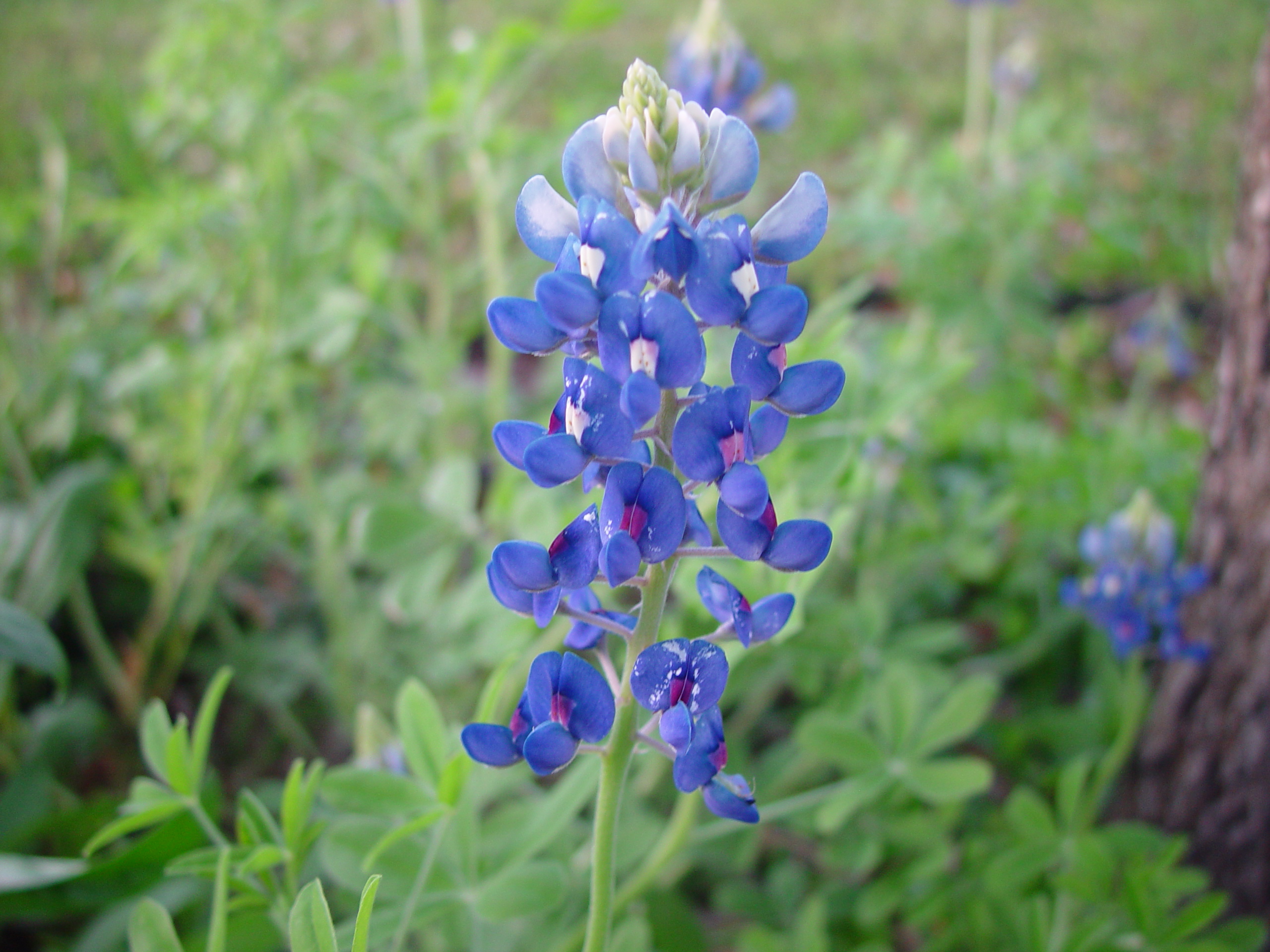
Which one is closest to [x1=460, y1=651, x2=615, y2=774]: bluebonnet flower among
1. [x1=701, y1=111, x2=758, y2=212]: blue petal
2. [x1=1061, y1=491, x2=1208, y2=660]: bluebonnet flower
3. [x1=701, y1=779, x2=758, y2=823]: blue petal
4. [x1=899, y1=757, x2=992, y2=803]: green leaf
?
[x1=701, y1=779, x2=758, y2=823]: blue petal

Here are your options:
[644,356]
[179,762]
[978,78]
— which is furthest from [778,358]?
[978,78]

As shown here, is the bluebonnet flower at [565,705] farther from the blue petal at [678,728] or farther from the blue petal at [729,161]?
the blue petal at [729,161]

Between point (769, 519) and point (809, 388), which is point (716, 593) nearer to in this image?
point (769, 519)

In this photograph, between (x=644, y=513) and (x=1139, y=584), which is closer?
(x=644, y=513)

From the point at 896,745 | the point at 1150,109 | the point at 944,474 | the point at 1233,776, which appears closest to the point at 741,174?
the point at 896,745

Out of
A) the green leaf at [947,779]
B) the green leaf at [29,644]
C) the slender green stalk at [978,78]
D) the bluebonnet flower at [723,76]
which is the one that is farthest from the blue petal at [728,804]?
the slender green stalk at [978,78]

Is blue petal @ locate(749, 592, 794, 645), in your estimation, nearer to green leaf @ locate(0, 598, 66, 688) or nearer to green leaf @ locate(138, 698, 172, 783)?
green leaf @ locate(138, 698, 172, 783)

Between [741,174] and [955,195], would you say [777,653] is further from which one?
[955,195]
